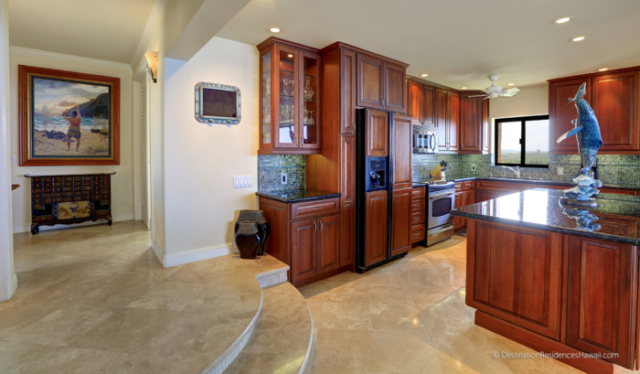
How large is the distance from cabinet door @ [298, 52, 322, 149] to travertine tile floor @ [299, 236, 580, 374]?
5.11 ft

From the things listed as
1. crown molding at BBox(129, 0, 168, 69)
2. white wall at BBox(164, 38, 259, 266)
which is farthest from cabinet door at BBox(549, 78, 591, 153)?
crown molding at BBox(129, 0, 168, 69)

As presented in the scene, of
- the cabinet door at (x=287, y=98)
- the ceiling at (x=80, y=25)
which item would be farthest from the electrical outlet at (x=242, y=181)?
the ceiling at (x=80, y=25)

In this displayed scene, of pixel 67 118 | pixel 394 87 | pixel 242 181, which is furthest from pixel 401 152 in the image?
pixel 67 118

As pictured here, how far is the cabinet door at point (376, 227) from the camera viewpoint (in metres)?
3.61

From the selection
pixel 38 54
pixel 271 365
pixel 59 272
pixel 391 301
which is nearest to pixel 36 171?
pixel 38 54

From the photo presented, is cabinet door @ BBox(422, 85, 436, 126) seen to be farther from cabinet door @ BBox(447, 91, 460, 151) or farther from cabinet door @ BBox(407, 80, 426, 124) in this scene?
cabinet door @ BBox(447, 91, 460, 151)

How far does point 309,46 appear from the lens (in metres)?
3.44

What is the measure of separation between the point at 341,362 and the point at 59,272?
2.62 meters

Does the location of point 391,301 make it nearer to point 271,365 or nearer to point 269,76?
point 271,365

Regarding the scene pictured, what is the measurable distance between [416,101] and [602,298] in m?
3.61

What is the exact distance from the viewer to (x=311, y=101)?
3.55m

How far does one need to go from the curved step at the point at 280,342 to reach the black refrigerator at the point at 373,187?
124cm

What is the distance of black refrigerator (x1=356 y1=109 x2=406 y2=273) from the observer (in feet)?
11.6

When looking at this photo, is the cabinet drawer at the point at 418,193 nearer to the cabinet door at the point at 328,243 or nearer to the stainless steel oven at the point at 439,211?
the stainless steel oven at the point at 439,211
